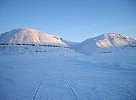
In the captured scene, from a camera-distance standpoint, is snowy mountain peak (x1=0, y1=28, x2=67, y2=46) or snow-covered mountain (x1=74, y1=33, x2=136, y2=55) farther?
snow-covered mountain (x1=74, y1=33, x2=136, y2=55)

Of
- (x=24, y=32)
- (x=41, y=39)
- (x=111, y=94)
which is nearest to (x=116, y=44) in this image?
(x=41, y=39)

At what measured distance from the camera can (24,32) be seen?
409ft

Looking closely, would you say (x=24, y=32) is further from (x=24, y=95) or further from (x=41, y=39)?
(x=24, y=95)

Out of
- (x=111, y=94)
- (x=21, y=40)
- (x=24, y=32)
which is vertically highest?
(x=24, y=32)

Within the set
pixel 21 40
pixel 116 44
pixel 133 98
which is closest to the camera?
pixel 133 98

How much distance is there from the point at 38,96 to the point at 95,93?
3.88 m

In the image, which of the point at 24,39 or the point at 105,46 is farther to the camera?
the point at 105,46

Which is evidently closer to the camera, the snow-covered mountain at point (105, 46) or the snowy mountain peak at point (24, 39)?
the snowy mountain peak at point (24, 39)

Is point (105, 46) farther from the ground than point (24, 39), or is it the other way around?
point (24, 39)

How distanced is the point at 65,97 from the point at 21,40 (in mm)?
106102

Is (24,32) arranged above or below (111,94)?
above

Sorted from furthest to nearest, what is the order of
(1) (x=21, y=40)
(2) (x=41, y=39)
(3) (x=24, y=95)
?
(2) (x=41, y=39) < (1) (x=21, y=40) < (3) (x=24, y=95)

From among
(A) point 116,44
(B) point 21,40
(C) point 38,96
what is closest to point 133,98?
(C) point 38,96

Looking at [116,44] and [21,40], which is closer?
[21,40]
